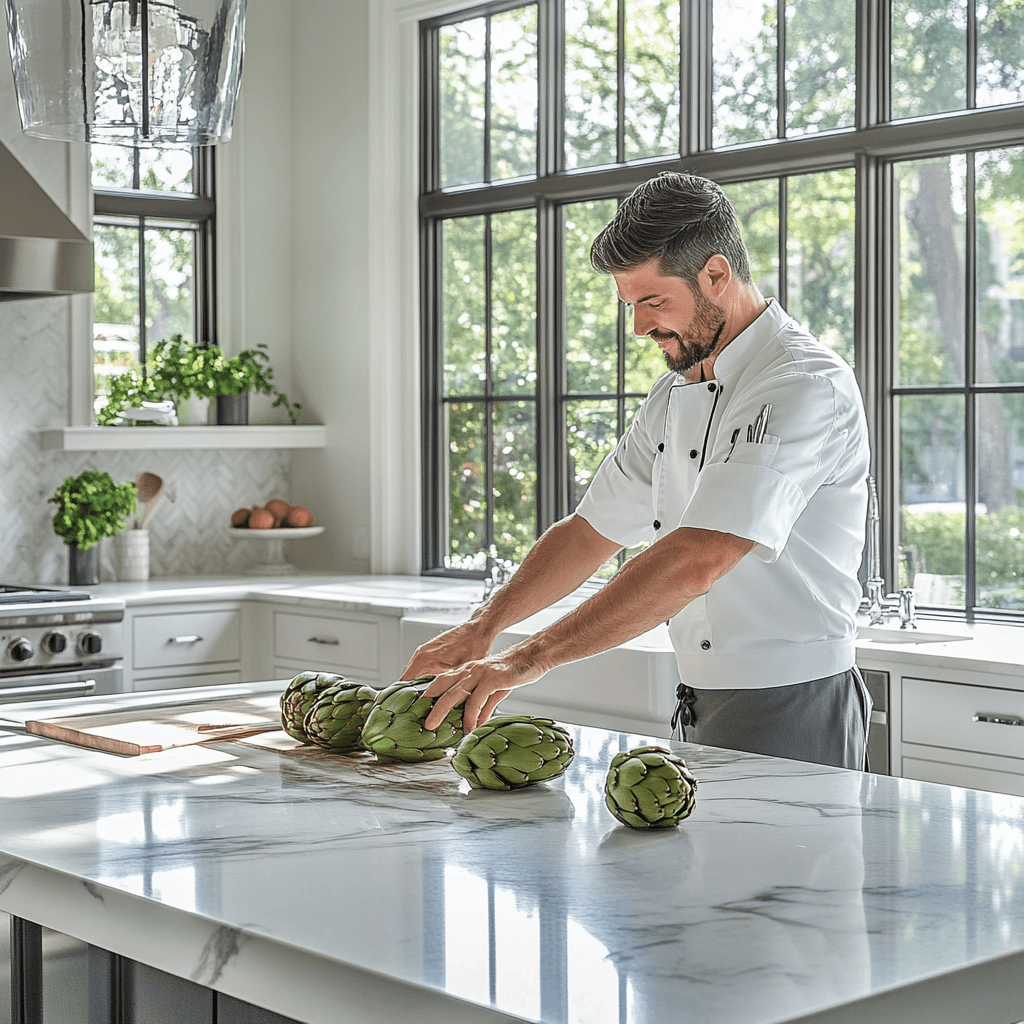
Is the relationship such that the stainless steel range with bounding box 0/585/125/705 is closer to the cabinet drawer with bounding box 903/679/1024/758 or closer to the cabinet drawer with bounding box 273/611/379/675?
the cabinet drawer with bounding box 273/611/379/675

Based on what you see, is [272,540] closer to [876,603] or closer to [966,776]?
[876,603]

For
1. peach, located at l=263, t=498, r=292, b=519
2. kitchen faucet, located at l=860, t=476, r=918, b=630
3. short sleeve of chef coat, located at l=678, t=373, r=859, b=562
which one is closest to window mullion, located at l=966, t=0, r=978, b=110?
kitchen faucet, located at l=860, t=476, r=918, b=630

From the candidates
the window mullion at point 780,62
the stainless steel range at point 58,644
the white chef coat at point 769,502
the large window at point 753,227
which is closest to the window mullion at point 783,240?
the large window at point 753,227

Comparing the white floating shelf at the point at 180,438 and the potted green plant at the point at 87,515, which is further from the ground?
the white floating shelf at the point at 180,438

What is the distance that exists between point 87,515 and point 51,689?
810 mm

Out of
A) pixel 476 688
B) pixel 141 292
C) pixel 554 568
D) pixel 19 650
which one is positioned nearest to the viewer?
pixel 476 688

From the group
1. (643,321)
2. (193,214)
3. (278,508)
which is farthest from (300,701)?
(193,214)

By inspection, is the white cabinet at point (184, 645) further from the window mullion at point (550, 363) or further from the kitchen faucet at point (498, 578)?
the window mullion at point (550, 363)

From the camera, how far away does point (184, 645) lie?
4.44 metres

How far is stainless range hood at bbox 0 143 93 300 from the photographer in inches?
160

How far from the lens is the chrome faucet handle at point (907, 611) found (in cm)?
359

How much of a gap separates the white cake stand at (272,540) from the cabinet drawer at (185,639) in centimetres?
54

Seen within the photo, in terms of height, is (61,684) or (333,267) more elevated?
(333,267)

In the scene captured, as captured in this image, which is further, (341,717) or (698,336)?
(698,336)
